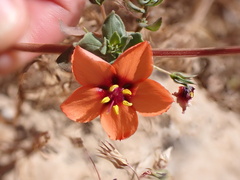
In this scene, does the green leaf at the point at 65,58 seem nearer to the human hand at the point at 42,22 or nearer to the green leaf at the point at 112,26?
the green leaf at the point at 112,26

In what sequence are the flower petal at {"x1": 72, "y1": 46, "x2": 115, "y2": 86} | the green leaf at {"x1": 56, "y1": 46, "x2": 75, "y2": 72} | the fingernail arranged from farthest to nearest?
1. the fingernail
2. the green leaf at {"x1": 56, "y1": 46, "x2": 75, "y2": 72}
3. the flower petal at {"x1": 72, "y1": 46, "x2": 115, "y2": 86}

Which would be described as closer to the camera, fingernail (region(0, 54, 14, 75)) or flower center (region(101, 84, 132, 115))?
flower center (region(101, 84, 132, 115))

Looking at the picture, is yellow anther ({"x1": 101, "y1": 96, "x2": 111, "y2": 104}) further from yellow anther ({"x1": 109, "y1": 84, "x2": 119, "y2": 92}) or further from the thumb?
the thumb


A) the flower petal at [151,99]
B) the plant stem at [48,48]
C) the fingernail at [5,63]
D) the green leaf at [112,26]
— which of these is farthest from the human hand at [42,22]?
the flower petal at [151,99]

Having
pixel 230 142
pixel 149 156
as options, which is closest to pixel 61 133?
pixel 149 156

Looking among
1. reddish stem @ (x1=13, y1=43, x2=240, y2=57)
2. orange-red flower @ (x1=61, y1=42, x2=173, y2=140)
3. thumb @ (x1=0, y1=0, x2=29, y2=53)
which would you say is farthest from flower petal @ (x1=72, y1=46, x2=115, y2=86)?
thumb @ (x1=0, y1=0, x2=29, y2=53)

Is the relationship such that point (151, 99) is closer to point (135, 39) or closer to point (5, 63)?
point (135, 39)
